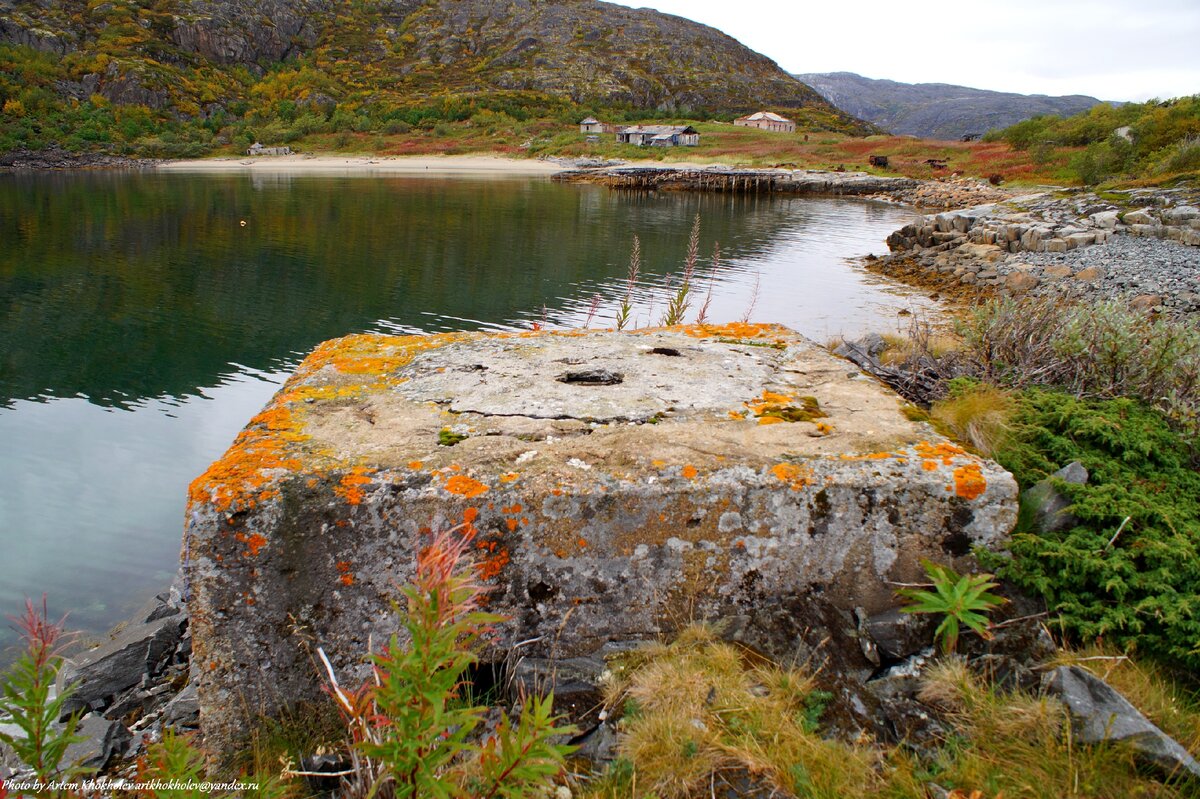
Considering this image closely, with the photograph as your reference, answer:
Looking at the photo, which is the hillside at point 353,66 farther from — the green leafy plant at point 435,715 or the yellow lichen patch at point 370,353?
the green leafy plant at point 435,715

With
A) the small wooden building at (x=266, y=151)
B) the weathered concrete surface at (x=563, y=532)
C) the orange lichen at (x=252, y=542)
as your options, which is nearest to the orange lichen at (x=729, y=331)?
the weathered concrete surface at (x=563, y=532)

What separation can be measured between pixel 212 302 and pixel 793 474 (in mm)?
19766

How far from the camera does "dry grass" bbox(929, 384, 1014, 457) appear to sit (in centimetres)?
381

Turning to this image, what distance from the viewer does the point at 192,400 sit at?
1247 centimetres

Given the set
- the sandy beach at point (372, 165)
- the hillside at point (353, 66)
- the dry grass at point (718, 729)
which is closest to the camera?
the dry grass at point (718, 729)

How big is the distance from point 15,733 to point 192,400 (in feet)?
30.0

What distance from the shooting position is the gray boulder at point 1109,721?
7.65ft

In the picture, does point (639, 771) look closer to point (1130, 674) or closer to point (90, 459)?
point (1130, 674)

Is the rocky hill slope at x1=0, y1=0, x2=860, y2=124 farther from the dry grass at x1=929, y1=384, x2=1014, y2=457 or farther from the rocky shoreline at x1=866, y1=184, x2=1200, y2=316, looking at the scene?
the dry grass at x1=929, y1=384, x2=1014, y2=457

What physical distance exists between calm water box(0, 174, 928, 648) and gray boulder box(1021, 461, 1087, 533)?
731cm

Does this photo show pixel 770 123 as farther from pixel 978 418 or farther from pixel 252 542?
pixel 252 542

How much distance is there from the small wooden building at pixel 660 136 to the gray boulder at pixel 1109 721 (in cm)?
9959

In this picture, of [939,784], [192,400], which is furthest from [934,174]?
[939,784]

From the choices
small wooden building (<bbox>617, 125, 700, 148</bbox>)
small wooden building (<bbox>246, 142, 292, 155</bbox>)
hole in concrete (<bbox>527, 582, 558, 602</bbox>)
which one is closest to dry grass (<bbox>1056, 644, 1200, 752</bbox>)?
hole in concrete (<bbox>527, 582, 558, 602</bbox>)
